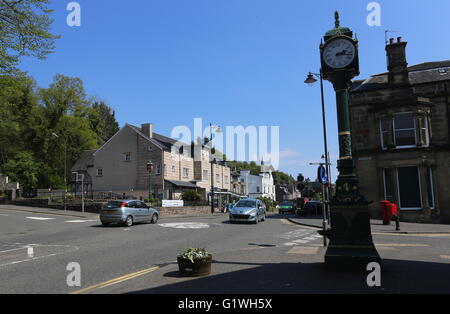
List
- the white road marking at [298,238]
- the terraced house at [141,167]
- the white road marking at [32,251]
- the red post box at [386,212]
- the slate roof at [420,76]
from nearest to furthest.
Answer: the white road marking at [32,251], the white road marking at [298,238], the red post box at [386,212], the slate roof at [420,76], the terraced house at [141,167]

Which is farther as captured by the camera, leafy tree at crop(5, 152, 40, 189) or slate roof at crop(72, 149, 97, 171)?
slate roof at crop(72, 149, 97, 171)

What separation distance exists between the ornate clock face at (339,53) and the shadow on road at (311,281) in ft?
16.2

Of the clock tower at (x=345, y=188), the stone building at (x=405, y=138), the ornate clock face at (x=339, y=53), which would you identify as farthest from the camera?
the stone building at (x=405, y=138)

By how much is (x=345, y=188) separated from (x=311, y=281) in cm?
246

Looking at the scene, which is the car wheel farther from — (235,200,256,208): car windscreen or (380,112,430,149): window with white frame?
(380,112,430,149): window with white frame

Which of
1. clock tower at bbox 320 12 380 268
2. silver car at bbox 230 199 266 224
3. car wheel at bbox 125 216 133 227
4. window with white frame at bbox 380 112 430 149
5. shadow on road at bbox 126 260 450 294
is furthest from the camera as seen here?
window with white frame at bbox 380 112 430 149

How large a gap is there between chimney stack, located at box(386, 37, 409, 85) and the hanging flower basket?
75.6 feet

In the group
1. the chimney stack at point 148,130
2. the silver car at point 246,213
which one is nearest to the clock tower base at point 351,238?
the silver car at point 246,213

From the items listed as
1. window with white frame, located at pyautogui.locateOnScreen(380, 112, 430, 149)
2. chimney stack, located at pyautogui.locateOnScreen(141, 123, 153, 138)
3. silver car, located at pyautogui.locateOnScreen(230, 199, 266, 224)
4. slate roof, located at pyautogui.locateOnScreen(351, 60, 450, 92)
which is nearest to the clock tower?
silver car, located at pyautogui.locateOnScreen(230, 199, 266, 224)

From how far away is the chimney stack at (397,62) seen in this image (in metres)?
25.2

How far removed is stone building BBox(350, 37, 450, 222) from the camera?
76.5 ft

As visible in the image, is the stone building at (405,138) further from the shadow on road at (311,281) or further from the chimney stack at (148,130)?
the chimney stack at (148,130)

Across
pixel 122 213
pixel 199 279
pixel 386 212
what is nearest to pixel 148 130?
pixel 122 213
